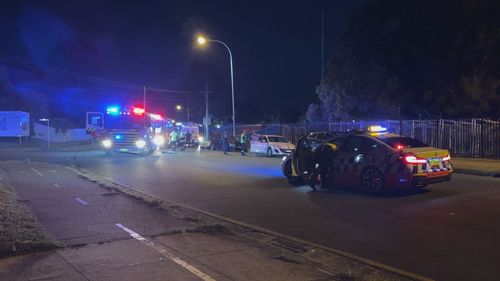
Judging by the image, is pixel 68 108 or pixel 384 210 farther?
pixel 68 108

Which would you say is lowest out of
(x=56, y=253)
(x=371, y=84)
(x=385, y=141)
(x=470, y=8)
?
(x=56, y=253)

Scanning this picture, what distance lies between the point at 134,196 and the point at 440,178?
7249 mm

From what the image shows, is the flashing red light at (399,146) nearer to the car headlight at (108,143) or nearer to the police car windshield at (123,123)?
the police car windshield at (123,123)

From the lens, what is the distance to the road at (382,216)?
6703 millimetres

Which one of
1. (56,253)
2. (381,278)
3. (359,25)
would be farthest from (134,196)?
(359,25)

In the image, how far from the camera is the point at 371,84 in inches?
1248

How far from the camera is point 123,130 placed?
3025cm

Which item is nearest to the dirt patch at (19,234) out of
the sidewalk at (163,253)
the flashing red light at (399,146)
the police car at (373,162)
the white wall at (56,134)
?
the sidewalk at (163,253)

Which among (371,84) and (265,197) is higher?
(371,84)

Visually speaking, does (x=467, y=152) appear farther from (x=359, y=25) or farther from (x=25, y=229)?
(x=25, y=229)

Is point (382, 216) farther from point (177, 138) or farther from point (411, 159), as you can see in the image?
point (177, 138)

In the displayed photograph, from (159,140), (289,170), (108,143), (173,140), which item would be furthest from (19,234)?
(173,140)

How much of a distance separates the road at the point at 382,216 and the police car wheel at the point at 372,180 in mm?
219

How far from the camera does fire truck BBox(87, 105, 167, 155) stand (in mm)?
30016
